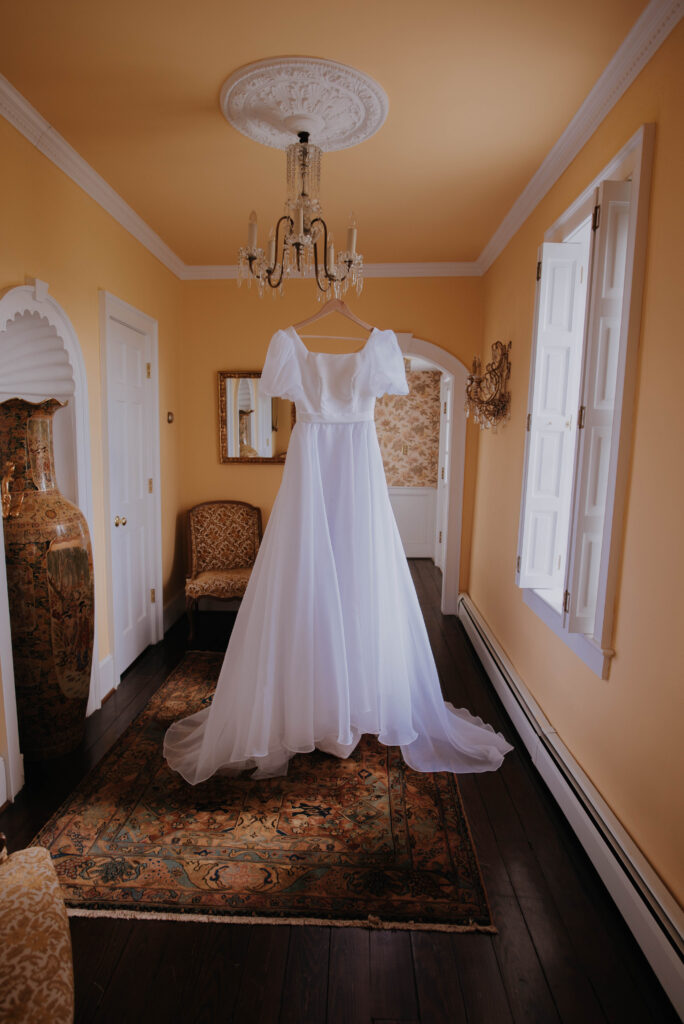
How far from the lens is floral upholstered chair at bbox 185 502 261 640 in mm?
4500

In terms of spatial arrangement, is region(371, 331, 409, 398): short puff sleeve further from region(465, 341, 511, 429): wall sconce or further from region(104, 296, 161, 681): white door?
region(104, 296, 161, 681): white door

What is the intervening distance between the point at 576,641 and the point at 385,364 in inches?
55.1

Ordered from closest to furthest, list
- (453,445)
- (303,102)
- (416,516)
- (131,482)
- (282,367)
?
(303,102)
(282,367)
(131,482)
(453,445)
(416,516)

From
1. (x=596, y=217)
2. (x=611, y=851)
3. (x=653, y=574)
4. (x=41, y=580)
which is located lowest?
(x=611, y=851)

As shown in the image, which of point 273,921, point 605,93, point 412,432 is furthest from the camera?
point 412,432

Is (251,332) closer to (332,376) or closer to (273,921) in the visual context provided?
(332,376)

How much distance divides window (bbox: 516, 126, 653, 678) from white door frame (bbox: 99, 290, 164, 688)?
2.24 m

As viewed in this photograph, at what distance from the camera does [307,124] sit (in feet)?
7.50

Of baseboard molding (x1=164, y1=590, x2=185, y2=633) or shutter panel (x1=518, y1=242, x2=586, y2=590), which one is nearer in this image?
shutter panel (x1=518, y1=242, x2=586, y2=590)

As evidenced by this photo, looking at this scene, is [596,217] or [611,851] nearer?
[611,851]

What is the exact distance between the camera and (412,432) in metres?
6.92

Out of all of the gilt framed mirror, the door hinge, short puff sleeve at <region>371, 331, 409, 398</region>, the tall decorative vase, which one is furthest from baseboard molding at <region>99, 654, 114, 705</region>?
the door hinge

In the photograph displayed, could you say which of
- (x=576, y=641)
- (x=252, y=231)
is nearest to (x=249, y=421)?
(x=252, y=231)

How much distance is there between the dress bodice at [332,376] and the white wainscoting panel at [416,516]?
4.38m
